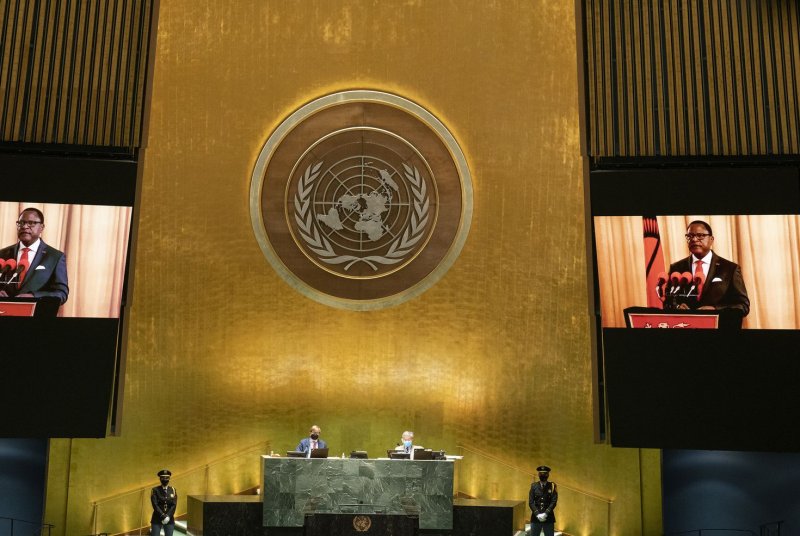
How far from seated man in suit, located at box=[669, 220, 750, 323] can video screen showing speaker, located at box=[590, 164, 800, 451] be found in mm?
11

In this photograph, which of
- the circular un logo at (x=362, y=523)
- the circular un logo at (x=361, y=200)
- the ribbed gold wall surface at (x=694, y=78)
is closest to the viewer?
the circular un logo at (x=362, y=523)

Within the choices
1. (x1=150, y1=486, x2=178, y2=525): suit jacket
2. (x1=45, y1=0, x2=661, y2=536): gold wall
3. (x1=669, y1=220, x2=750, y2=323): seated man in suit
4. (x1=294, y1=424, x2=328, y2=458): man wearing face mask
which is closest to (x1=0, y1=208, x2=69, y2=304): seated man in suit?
(x1=45, y1=0, x2=661, y2=536): gold wall

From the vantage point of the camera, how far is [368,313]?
1070 cm

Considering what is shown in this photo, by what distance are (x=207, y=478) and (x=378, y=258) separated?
3.23 m

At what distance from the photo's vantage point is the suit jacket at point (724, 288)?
9.83 m

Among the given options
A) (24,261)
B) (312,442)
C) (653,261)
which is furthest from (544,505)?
(24,261)

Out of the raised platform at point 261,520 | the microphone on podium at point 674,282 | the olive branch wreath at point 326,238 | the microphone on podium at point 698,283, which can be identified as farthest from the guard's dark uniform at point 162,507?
the microphone on podium at point 698,283

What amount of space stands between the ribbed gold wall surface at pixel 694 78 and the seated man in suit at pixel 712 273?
1.04 meters

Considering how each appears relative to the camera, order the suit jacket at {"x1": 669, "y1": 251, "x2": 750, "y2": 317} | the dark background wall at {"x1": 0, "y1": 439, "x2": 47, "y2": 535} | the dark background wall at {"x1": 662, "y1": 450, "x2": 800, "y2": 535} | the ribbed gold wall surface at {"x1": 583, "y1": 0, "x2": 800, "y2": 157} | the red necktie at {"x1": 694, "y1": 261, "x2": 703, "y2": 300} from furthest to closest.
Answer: the dark background wall at {"x1": 0, "y1": 439, "x2": 47, "y2": 535}
the ribbed gold wall surface at {"x1": 583, "y1": 0, "x2": 800, "y2": 157}
the dark background wall at {"x1": 662, "y1": 450, "x2": 800, "y2": 535}
the red necktie at {"x1": 694, "y1": 261, "x2": 703, "y2": 300}
the suit jacket at {"x1": 669, "y1": 251, "x2": 750, "y2": 317}

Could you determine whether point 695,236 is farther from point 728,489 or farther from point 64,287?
point 64,287

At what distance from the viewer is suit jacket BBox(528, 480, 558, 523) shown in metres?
9.09

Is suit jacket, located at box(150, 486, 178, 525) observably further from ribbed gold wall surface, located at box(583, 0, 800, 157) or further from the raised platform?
ribbed gold wall surface, located at box(583, 0, 800, 157)

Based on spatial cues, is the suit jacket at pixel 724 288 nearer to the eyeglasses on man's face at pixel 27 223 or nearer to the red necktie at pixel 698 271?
the red necktie at pixel 698 271

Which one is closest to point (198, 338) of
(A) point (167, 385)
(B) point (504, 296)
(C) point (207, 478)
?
(A) point (167, 385)
